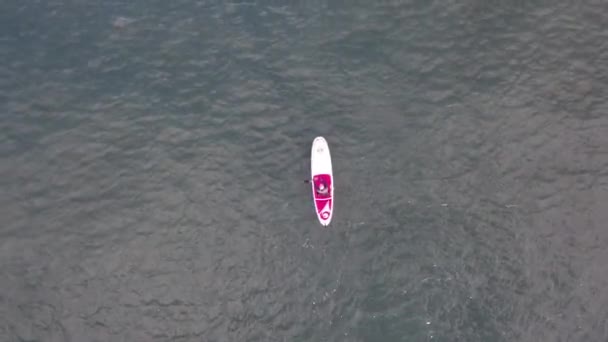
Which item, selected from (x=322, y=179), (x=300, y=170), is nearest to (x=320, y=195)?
(x=322, y=179)

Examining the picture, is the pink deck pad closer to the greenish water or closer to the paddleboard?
the paddleboard

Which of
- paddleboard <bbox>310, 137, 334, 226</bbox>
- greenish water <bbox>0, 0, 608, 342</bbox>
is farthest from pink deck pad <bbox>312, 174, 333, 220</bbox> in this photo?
greenish water <bbox>0, 0, 608, 342</bbox>

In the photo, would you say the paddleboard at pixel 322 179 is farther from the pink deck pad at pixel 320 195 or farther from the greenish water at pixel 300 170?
the greenish water at pixel 300 170

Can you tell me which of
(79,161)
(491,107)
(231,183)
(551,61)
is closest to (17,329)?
(79,161)

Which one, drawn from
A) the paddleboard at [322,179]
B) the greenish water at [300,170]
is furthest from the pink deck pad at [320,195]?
the greenish water at [300,170]

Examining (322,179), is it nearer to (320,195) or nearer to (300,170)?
(320,195)

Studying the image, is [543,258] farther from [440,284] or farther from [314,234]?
[314,234]

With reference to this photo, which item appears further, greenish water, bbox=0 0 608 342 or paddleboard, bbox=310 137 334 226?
paddleboard, bbox=310 137 334 226
